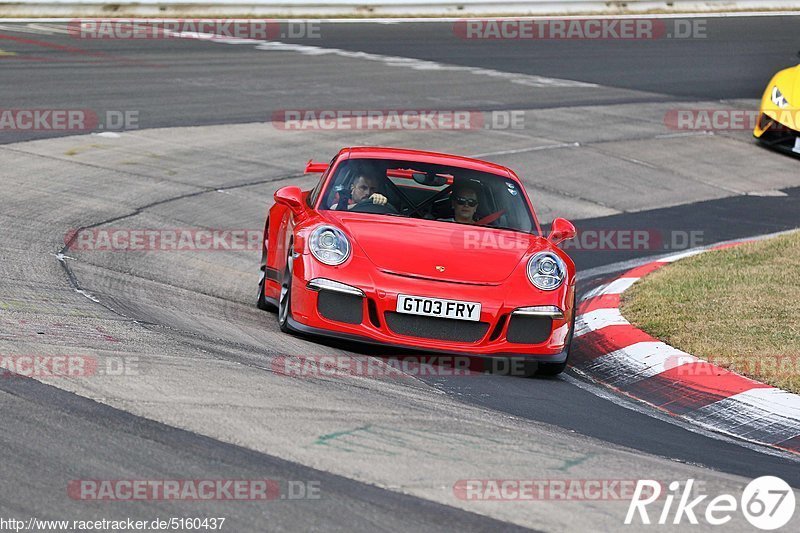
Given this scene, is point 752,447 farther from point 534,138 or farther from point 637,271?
point 534,138

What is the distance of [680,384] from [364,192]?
237 cm

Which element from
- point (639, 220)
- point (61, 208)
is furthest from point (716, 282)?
point (61, 208)

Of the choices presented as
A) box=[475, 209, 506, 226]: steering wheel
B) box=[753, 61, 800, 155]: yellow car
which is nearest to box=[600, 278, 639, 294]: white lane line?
box=[475, 209, 506, 226]: steering wheel

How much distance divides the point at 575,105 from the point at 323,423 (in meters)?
14.1

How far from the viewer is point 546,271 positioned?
762cm

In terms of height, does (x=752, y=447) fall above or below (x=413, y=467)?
below

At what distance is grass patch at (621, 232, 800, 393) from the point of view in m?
7.70

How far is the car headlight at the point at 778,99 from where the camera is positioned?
16625mm

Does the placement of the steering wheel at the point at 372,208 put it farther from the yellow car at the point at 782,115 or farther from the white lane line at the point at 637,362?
the yellow car at the point at 782,115

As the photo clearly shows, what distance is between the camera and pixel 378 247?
754cm

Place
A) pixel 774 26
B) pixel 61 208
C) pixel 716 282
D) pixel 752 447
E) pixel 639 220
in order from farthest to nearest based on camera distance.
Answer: pixel 774 26
pixel 639 220
pixel 61 208
pixel 716 282
pixel 752 447

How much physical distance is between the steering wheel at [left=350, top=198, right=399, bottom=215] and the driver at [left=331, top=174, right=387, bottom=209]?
0.03 meters

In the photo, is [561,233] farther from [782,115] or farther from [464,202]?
[782,115]

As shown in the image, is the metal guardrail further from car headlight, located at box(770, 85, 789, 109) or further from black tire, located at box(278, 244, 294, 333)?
black tire, located at box(278, 244, 294, 333)
